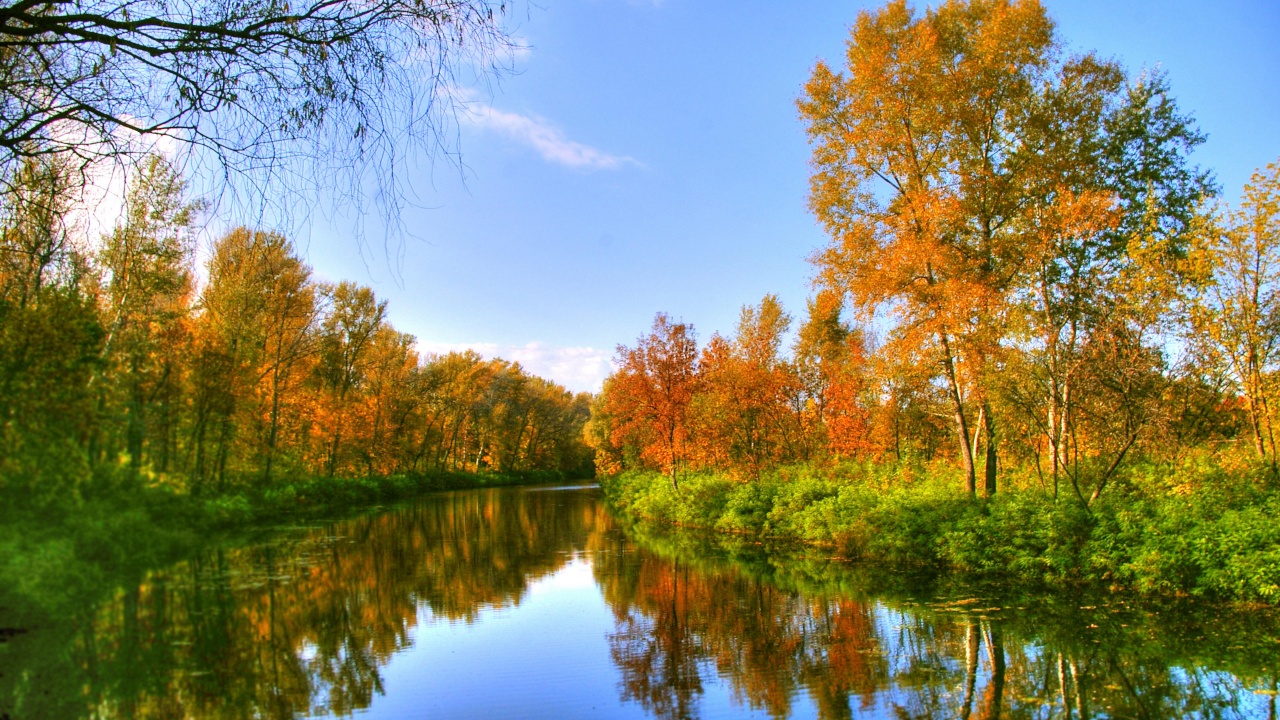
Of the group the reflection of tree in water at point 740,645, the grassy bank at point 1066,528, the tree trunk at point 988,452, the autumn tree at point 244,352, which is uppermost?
the autumn tree at point 244,352

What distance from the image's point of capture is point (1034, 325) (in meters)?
15.6

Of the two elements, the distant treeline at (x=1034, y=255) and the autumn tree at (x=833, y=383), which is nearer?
the distant treeline at (x=1034, y=255)

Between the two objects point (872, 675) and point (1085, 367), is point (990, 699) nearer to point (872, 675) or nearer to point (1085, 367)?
point (872, 675)

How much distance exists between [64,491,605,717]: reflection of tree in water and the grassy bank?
775cm

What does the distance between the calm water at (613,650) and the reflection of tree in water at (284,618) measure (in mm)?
46

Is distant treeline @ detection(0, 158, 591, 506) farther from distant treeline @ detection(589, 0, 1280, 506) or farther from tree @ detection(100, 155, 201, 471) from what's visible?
distant treeline @ detection(589, 0, 1280, 506)

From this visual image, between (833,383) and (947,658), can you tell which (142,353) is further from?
(833,383)

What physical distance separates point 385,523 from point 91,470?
21.1 m

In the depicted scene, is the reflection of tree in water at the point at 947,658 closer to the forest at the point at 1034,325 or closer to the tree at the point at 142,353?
the forest at the point at 1034,325

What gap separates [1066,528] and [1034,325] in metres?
4.53

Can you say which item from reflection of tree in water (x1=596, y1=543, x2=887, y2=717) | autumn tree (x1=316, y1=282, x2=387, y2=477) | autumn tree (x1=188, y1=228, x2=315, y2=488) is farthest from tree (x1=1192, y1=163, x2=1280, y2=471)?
autumn tree (x1=316, y1=282, x2=387, y2=477)

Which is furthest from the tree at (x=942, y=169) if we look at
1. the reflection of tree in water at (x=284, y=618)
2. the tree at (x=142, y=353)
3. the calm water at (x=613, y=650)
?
the tree at (x=142, y=353)

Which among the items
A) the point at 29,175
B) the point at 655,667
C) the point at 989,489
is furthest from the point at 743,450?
the point at 29,175

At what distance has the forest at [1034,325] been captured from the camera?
13016 millimetres
